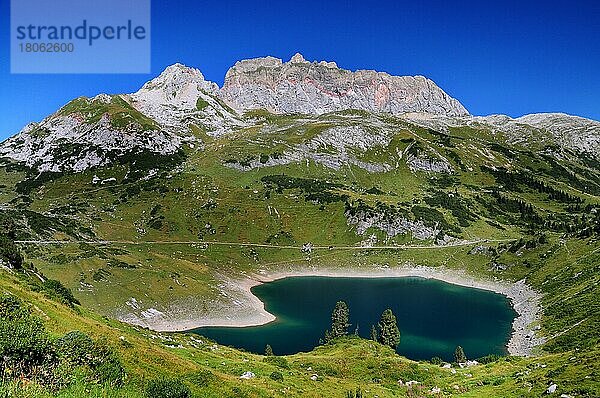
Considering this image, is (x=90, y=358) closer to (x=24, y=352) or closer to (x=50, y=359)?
→ (x=50, y=359)

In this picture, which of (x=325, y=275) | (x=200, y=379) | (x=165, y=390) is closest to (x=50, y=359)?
(x=165, y=390)

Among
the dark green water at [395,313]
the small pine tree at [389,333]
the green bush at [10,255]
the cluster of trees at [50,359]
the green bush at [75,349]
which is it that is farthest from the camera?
the dark green water at [395,313]

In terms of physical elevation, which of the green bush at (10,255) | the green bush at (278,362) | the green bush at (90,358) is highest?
the green bush at (10,255)

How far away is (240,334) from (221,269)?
66.4 metres

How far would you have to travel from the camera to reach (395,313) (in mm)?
135375

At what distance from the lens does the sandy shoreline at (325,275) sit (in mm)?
112000

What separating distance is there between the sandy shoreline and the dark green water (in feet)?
11.2

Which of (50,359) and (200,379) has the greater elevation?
(50,359)

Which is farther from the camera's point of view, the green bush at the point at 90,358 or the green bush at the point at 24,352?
the green bush at the point at 90,358

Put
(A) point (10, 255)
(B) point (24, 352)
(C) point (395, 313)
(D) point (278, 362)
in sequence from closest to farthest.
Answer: (B) point (24, 352)
(D) point (278, 362)
(A) point (10, 255)
(C) point (395, 313)

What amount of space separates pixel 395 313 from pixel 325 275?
5835cm

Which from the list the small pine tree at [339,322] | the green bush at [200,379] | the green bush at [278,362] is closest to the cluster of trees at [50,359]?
the green bush at [200,379]

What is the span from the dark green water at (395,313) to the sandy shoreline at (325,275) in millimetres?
3416

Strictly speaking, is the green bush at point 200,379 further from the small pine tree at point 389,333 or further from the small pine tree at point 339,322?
the small pine tree at point 339,322
